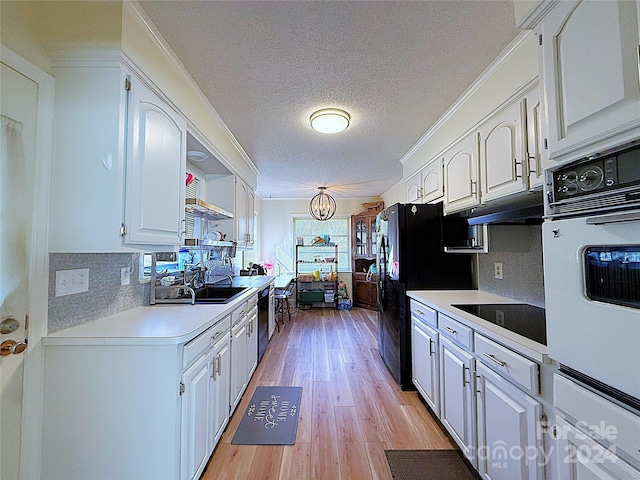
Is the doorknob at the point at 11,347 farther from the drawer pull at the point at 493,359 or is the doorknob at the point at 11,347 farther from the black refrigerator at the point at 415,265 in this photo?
the black refrigerator at the point at 415,265

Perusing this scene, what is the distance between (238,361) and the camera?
2.29 m

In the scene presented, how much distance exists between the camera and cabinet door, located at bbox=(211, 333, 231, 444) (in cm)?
176

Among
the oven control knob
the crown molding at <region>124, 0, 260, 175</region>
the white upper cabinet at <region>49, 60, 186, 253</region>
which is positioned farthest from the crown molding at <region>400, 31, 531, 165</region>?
the white upper cabinet at <region>49, 60, 186, 253</region>

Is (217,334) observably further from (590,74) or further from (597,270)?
(590,74)

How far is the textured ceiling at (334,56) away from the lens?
142 cm

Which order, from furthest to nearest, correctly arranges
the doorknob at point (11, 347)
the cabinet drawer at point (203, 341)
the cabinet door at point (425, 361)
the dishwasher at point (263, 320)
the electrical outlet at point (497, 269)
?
the dishwasher at point (263, 320) → the electrical outlet at point (497, 269) → the cabinet door at point (425, 361) → the cabinet drawer at point (203, 341) → the doorknob at point (11, 347)

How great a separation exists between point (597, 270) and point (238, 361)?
2.26m

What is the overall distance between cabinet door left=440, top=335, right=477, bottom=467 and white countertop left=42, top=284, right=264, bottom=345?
1523 millimetres

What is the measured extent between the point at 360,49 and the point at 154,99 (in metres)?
1.23

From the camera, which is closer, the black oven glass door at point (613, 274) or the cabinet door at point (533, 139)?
the black oven glass door at point (613, 274)

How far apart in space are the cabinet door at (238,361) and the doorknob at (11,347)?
113 cm

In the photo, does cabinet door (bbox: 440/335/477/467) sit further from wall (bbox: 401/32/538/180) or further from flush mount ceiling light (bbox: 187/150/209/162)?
flush mount ceiling light (bbox: 187/150/209/162)

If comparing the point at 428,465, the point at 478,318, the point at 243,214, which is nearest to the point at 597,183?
the point at 478,318

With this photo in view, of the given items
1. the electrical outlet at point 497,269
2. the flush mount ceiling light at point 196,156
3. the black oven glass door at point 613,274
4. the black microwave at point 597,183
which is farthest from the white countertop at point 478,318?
the flush mount ceiling light at point 196,156
